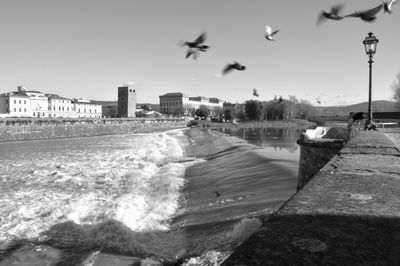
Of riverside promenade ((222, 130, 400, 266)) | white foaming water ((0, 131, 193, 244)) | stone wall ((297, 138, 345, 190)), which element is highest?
riverside promenade ((222, 130, 400, 266))

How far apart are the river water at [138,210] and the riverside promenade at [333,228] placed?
4007 millimetres

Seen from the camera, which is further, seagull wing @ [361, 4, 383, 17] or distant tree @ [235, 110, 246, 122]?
distant tree @ [235, 110, 246, 122]

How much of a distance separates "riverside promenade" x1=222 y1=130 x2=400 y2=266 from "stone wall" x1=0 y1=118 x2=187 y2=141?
5871 cm

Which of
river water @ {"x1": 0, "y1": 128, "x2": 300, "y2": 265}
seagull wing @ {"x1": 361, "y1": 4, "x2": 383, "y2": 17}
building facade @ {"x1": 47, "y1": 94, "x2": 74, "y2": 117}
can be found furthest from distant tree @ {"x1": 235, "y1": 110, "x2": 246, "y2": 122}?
seagull wing @ {"x1": 361, "y1": 4, "x2": 383, "y2": 17}

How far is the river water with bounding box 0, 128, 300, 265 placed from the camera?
27.3ft

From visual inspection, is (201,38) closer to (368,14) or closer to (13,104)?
(368,14)

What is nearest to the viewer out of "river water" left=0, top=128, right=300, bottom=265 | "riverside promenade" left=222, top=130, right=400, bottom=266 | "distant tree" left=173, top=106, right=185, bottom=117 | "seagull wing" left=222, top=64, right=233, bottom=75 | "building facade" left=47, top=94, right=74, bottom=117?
"riverside promenade" left=222, top=130, right=400, bottom=266

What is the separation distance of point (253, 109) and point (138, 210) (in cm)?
A: 12307

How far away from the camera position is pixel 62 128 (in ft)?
276

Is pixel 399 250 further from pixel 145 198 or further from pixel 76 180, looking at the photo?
pixel 76 180

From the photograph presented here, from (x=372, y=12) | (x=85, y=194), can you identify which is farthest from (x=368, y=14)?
(x=85, y=194)

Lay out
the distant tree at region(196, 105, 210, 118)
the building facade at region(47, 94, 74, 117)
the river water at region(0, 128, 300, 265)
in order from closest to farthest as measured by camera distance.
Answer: the river water at region(0, 128, 300, 265) < the building facade at region(47, 94, 74, 117) < the distant tree at region(196, 105, 210, 118)

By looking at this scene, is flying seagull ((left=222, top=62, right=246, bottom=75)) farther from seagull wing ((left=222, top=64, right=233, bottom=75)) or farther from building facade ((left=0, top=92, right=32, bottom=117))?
building facade ((left=0, top=92, right=32, bottom=117))

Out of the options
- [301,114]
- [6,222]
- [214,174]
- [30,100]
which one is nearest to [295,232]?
[6,222]
